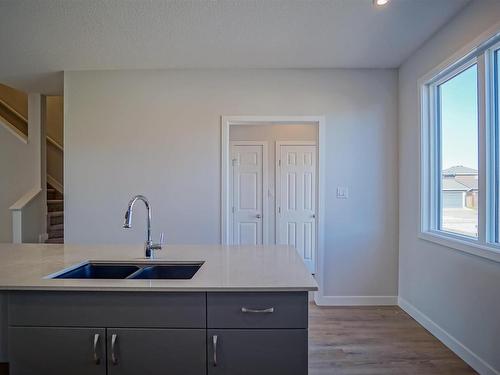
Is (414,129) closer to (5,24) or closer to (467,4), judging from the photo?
(467,4)

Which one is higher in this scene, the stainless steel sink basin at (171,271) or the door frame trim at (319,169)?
the door frame trim at (319,169)

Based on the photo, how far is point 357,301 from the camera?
3580 mm

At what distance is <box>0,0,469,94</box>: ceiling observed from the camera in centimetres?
240

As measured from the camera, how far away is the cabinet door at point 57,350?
1.36 m

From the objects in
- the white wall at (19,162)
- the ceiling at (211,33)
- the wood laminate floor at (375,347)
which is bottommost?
the wood laminate floor at (375,347)

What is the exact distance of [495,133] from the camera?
220 cm

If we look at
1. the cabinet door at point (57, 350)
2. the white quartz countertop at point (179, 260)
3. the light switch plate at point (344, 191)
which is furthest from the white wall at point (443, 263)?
the cabinet door at point (57, 350)

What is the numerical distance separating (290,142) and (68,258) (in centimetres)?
379

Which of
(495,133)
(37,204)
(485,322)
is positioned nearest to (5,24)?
(37,204)

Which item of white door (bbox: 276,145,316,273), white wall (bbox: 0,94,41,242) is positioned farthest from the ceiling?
white door (bbox: 276,145,316,273)

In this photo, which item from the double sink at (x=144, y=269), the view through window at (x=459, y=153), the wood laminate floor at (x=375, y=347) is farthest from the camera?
the view through window at (x=459, y=153)

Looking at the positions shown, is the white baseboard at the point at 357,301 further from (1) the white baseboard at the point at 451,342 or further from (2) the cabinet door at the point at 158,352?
(2) the cabinet door at the point at 158,352

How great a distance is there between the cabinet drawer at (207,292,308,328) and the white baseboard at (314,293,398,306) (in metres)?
2.40

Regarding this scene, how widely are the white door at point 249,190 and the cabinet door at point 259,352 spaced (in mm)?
3770
